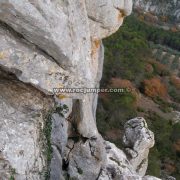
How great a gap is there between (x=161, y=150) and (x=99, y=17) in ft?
68.5

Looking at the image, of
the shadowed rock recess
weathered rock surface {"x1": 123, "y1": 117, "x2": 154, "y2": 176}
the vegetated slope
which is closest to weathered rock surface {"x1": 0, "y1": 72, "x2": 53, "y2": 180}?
the shadowed rock recess

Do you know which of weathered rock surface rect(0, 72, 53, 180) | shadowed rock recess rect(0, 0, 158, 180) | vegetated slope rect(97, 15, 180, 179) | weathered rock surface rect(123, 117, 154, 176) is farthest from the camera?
vegetated slope rect(97, 15, 180, 179)

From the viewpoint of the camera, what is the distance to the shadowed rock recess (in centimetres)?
943

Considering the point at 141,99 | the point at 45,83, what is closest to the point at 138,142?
the point at 45,83

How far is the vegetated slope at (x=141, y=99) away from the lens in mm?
30734

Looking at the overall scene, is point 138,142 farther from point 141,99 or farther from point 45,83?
point 141,99

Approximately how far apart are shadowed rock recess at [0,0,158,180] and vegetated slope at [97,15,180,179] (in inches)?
430

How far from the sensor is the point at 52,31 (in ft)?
31.6

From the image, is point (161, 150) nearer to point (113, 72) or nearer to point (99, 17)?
point (113, 72)

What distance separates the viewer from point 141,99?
46719 mm

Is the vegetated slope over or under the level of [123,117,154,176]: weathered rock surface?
over

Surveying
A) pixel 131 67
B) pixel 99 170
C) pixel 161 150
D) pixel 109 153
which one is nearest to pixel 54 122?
pixel 99 170

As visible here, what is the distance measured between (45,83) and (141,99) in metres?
37.3

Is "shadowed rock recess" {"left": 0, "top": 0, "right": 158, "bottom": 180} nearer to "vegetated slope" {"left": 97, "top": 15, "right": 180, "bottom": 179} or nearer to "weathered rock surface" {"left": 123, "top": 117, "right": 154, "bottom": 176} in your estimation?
"weathered rock surface" {"left": 123, "top": 117, "right": 154, "bottom": 176}
